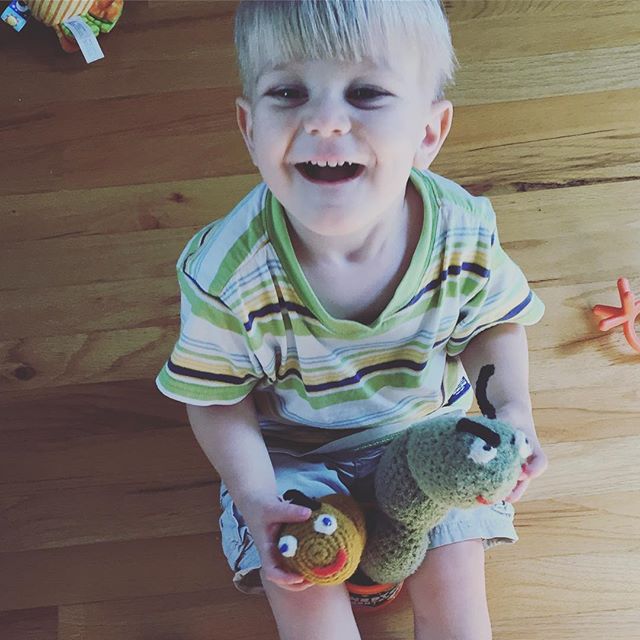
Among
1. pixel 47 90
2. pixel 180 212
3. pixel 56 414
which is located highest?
pixel 47 90

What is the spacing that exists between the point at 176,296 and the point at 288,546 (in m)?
0.46

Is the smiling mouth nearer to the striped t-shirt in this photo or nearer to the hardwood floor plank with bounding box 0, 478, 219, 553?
the striped t-shirt

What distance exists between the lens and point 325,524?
674 millimetres

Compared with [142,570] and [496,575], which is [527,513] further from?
Result: [142,570]

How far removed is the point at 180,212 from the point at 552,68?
0.54m

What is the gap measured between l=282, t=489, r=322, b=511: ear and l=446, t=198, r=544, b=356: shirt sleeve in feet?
0.64

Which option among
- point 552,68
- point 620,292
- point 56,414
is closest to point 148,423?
point 56,414

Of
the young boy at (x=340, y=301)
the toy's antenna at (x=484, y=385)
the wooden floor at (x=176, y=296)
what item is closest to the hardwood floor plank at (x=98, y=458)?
the wooden floor at (x=176, y=296)

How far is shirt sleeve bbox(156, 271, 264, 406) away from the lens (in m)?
0.71

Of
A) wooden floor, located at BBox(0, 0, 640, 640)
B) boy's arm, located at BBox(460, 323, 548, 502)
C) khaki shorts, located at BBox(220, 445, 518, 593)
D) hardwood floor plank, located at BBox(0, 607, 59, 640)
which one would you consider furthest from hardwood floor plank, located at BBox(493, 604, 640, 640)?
hardwood floor plank, located at BBox(0, 607, 59, 640)

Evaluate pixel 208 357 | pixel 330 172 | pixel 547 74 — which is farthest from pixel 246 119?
pixel 547 74

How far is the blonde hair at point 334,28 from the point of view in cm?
58

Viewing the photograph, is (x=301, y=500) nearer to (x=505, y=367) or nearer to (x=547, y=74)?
(x=505, y=367)

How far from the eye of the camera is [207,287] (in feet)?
2.31
